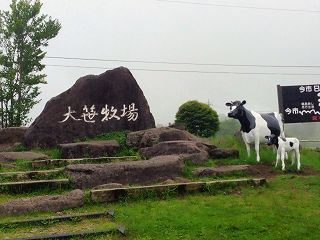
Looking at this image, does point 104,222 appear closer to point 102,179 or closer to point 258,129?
point 102,179

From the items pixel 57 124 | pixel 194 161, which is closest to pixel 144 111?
pixel 57 124

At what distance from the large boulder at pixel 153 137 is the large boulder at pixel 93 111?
1602mm

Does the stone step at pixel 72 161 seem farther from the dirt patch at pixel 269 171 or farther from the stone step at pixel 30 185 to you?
the dirt patch at pixel 269 171

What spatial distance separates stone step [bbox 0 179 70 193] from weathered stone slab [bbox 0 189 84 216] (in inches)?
52.3

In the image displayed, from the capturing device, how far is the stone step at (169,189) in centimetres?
1038

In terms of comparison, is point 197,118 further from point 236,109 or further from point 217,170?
point 217,170

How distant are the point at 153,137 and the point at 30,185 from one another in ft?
19.1

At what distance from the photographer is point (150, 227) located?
8.65 m

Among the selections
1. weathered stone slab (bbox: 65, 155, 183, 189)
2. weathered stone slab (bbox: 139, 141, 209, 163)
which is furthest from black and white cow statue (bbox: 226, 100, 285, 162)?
weathered stone slab (bbox: 65, 155, 183, 189)

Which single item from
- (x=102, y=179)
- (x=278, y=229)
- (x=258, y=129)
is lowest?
(x=278, y=229)

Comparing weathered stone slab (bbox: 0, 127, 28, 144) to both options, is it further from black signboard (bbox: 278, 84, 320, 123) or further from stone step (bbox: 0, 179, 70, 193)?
black signboard (bbox: 278, 84, 320, 123)

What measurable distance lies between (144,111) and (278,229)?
428 inches

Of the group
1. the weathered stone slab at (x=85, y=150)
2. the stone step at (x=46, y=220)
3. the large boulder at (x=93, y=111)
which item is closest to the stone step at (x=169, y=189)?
the stone step at (x=46, y=220)

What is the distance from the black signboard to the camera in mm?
18734
